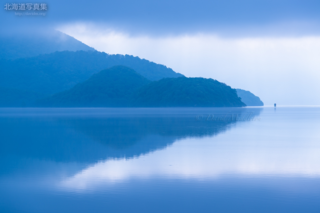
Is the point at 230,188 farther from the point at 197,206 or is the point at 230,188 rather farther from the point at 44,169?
the point at 44,169

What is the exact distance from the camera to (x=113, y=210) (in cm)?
853

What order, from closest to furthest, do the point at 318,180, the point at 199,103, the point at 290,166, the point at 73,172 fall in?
the point at 318,180
the point at 73,172
the point at 290,166
the point at 199,103

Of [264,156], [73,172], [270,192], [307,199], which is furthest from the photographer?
[264,156]

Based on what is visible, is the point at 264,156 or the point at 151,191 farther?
the point at 264,156

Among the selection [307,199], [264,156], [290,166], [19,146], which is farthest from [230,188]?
[19,146]

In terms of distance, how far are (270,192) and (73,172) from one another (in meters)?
6.47

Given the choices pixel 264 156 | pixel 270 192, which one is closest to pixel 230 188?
pixel 270 192

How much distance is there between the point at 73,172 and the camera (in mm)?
12883

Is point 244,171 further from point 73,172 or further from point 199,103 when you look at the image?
point 199,103

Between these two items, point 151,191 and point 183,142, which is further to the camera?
point 183,142

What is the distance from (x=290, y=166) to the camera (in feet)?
46.6

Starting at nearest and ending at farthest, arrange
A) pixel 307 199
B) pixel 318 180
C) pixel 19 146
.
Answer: pixel 307 199 → pixel 318 180 → pixel 19 146

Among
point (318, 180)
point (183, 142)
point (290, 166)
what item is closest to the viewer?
point (318, 180)

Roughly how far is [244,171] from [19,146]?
1275cm
